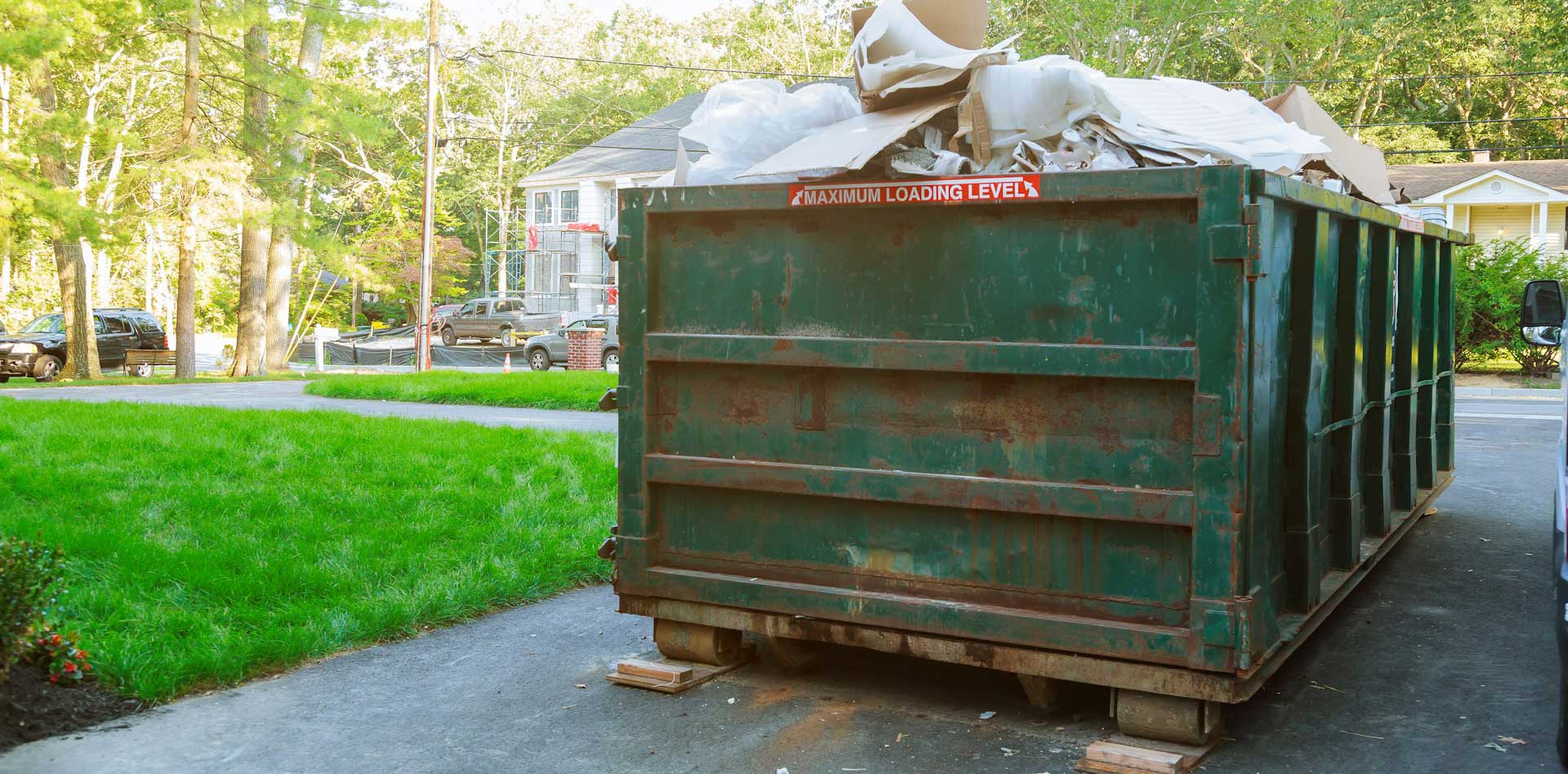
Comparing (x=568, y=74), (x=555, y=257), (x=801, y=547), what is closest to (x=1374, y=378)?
(x=801, y=547)

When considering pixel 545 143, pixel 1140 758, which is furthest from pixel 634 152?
pixel 1140 758

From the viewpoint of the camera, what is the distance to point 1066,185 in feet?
13.1

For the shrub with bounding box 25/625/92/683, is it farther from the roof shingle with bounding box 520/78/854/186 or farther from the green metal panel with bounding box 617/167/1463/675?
the roof shingle with bounding box 520/78/854/186

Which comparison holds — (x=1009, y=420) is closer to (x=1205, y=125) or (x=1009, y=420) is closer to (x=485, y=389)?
(x=1205, y=125)

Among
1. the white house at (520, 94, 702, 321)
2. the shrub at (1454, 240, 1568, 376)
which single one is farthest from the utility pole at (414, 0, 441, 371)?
the shrub at (1454, 240, 1568, 376)

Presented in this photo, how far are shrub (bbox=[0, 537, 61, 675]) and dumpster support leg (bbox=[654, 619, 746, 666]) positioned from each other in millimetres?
2101

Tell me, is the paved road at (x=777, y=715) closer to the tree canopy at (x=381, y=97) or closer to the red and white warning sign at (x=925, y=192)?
the red and white warning sign at (x=925, y=192)

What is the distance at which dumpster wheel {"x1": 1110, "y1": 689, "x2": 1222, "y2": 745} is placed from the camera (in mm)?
4012

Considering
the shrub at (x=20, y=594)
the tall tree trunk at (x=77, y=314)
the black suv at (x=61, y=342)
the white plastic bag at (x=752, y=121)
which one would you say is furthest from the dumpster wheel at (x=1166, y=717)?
the black suv at (x=61, y=342)

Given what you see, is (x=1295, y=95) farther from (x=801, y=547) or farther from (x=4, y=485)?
(x=4, y=485)

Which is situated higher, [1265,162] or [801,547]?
[1265,162]

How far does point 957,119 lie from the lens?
4543 mm

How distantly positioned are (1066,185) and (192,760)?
3.27m

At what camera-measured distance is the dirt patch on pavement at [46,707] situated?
13.8 ft
